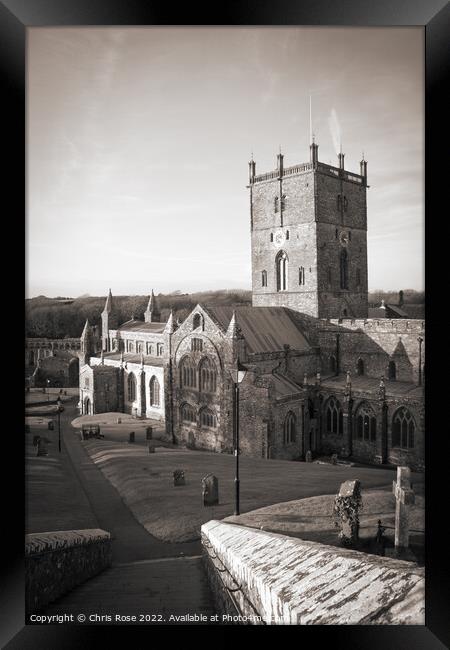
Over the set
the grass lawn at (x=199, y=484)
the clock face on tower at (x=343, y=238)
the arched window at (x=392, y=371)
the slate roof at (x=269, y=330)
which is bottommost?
the grass lawn at (x=199, y=484)

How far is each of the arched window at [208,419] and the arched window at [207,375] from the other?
1.15m

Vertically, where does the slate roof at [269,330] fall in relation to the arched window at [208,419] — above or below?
above

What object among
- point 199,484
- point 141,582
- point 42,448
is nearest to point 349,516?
point 199,484

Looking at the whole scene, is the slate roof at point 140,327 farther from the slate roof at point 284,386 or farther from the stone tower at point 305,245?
the slate roof at point 284,386

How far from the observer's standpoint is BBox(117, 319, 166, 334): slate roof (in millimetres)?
10562

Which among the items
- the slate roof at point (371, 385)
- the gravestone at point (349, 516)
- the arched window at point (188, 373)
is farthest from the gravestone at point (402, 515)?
the arched window at point (188, 373)

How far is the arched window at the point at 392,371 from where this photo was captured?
9.89 m

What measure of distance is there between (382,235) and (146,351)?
7138mm

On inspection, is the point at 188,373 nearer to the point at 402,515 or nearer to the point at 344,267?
the point at 344,267

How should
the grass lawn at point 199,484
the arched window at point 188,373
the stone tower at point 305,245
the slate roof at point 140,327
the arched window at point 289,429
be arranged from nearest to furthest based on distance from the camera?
1. the grass lawn at point 199,484
2. the slate roof at point 140,327
3. the arched window at point 289,429
4. the arched window at point 188,373
5. the stone tower at point 305,245

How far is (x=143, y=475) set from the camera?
28.4 ft

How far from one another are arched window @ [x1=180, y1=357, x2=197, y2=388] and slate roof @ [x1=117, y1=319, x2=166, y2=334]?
1.47m

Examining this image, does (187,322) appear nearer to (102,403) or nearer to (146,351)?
(146,351)

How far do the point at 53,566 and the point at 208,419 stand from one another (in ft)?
17.4
